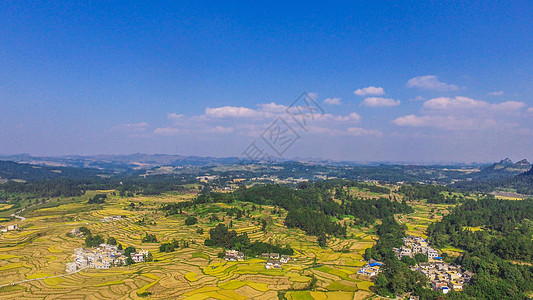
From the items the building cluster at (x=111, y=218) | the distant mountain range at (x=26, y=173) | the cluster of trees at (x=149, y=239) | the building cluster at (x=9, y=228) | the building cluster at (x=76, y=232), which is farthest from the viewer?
the distant mountain range at (x=26, y=173)

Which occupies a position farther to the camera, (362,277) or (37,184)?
(37,184)

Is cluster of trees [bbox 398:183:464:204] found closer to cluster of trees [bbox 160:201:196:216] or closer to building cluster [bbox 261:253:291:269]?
cluster of trees [bbox 160:201:196:216]

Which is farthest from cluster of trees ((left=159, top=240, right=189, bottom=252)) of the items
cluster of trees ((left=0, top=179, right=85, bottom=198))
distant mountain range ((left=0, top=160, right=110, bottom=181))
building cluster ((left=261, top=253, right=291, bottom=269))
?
distant mountain range ((left=0, top=160, right=110, bottom=181))

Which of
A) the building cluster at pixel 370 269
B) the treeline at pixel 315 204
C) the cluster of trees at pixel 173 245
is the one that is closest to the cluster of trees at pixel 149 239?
the cluster of trees at pixel 173 245

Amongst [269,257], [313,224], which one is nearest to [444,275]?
[269,257]

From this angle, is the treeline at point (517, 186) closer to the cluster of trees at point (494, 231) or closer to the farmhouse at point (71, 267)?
the cluster of trees at point (494, 231)

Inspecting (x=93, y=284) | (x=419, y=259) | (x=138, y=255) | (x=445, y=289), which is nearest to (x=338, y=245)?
(x=419, y=259)

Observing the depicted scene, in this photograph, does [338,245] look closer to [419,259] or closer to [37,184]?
[419,259]
